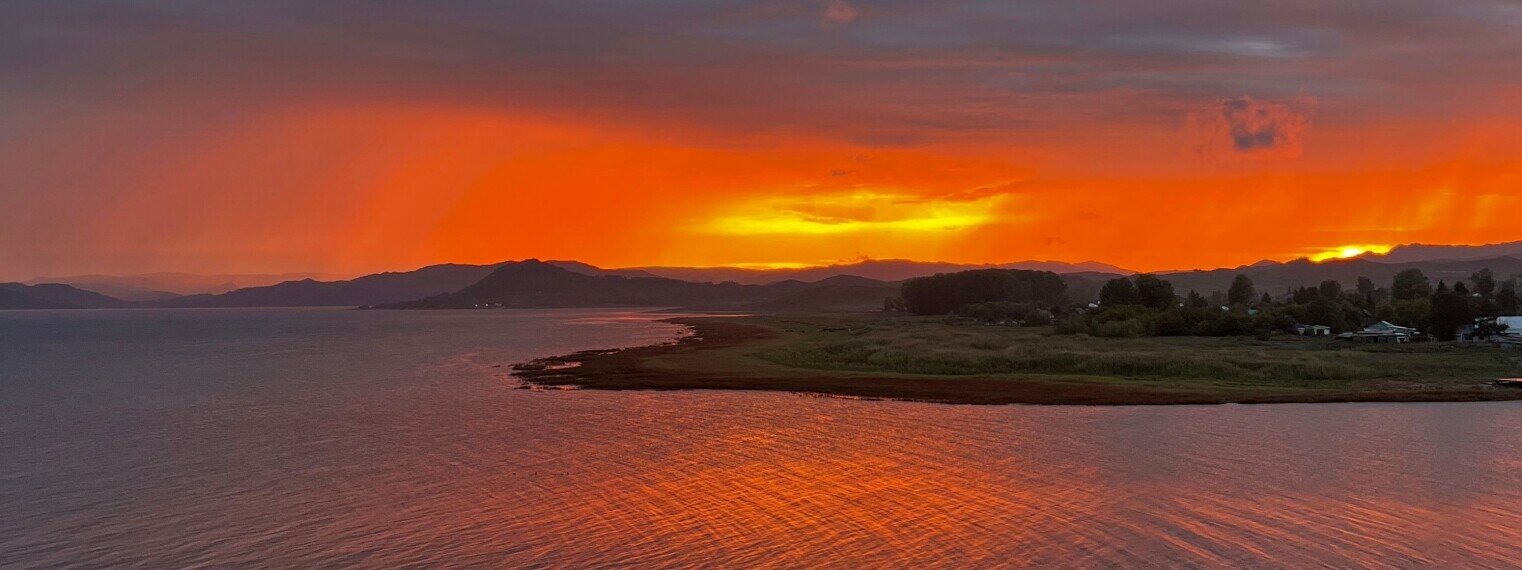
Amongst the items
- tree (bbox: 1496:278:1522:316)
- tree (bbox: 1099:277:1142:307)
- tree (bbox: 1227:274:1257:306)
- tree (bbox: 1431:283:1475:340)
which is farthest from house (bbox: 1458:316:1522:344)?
tree (bbox: 1227:274:1257:306)

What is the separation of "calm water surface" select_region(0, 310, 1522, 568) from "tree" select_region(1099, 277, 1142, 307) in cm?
10455

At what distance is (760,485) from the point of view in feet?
91.5

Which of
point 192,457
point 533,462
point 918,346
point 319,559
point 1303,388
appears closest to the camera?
point 319,559

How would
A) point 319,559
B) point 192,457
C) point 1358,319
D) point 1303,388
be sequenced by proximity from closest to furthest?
point 319,559 < point 192,457 < point 1303,388 < point 1358,319

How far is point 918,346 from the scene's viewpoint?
257 feet

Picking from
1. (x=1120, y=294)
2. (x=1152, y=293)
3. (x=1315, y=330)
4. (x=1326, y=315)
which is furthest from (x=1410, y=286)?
(x=1315, y=330)

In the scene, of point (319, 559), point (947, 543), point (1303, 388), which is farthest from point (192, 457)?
point (1303, 388)

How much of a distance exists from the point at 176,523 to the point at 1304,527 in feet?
82.5

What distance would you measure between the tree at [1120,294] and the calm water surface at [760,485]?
104546 mm

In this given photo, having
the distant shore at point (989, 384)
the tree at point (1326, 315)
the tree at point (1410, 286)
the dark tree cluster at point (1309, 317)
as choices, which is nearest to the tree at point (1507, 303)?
the dark tree cluster at point (1309, 317)

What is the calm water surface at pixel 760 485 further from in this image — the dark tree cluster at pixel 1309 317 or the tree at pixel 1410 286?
the tree at pixel 1410 286

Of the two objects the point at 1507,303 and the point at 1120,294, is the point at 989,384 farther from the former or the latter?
the point at 1120,294

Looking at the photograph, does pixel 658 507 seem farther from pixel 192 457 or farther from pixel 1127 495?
pixel 192 457

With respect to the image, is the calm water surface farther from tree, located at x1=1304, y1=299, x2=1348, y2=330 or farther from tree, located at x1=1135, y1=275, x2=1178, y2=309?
tree, located at x1=1135, y1=275, x2=1178, y2=309
